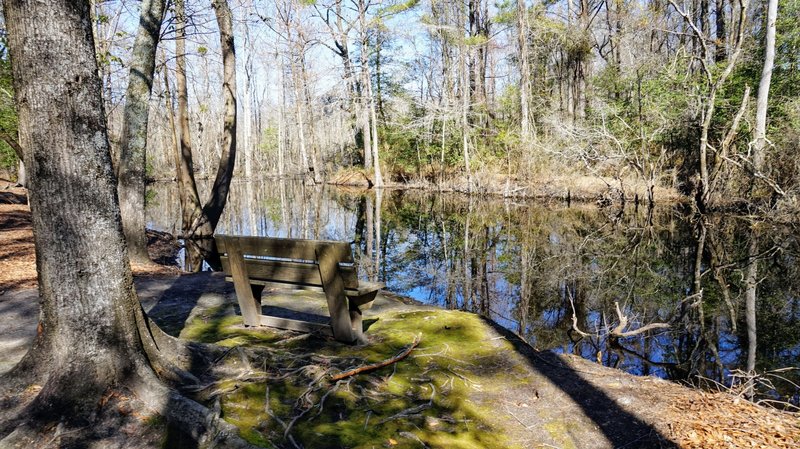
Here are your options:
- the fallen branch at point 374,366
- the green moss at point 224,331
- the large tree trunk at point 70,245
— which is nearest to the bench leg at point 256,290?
the green moss at point 224,331

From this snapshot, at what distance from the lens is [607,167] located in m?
21.4

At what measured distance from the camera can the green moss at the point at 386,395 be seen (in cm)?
312

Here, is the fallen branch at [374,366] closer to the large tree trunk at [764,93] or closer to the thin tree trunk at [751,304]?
the thin tree trunk at [751,304]

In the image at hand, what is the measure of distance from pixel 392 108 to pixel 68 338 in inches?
1267

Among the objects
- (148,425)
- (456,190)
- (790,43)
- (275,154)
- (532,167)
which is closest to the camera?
(148,425)

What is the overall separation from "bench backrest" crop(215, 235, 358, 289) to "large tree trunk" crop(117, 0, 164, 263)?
15.4 ft

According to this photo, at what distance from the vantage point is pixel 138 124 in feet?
27.6

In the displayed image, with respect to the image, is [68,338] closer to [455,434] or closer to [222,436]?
[222,436]

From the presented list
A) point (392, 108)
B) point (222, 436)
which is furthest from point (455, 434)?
point (392, 108)

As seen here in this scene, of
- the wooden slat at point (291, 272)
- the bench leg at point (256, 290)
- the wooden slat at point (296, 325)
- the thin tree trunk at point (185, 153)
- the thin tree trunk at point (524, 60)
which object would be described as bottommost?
the wooden slat at point (296, 325)

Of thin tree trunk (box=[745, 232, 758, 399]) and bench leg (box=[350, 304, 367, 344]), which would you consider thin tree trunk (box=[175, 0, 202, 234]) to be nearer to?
bench leg (box=[350, 304, 367, 344])

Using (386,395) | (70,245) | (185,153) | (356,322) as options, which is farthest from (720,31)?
(70,245)

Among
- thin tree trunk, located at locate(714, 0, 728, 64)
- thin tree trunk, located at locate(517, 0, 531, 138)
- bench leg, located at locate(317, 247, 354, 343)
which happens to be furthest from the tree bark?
thin tree trunk, located at locate(714, 0, 728, 64)

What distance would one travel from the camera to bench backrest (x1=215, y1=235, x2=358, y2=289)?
14.2 feet
